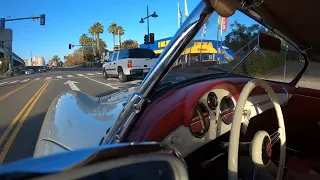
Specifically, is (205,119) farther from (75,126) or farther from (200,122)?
(75,126)

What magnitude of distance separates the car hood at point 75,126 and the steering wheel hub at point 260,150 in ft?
2.77

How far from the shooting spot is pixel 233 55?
269 centimetres

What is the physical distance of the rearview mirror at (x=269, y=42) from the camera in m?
2.55

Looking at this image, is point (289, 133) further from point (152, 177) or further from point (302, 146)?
point (152, 177)

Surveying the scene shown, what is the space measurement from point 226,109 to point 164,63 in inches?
29.0

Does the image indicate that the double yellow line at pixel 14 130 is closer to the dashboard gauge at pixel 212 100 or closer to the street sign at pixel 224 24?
the dashboard gauge at pixel 212 100

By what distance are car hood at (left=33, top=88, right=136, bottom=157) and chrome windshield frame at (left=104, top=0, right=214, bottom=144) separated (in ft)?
0.58

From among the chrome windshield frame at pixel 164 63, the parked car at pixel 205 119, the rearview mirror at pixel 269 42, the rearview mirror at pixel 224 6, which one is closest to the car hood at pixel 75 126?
the parked car at pixel 205 119

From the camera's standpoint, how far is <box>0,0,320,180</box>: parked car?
3.34 feet

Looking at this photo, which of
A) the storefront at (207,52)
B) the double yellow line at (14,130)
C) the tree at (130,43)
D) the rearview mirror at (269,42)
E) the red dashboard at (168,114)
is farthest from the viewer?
the tree at (130,43)

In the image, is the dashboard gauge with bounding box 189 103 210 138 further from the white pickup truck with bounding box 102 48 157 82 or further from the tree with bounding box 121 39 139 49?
the tree with bounding box 121 39 139 49

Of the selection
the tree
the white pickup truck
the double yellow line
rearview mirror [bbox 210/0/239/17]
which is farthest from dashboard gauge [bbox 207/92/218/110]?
the tree

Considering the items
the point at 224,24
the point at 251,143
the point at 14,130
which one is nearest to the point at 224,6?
the point at 224,24

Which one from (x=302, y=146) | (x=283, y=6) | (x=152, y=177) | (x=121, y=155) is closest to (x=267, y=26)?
(x=283, y=6)
